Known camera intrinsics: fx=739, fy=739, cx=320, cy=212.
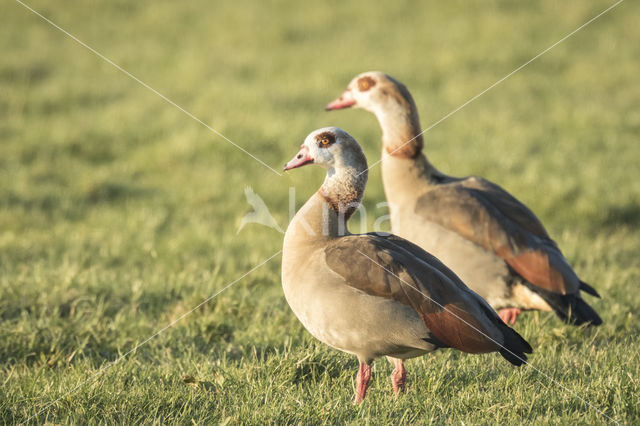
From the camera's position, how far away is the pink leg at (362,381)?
3.82 meters

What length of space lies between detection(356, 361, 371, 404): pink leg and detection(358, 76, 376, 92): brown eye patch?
105 inches

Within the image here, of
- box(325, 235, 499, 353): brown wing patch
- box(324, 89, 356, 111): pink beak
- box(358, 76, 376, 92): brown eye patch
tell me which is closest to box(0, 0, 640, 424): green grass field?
box(325, 235, 499, 353): brown wing patch

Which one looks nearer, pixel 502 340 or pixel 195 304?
pixel 502 340

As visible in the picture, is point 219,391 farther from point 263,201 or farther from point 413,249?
point 263,201

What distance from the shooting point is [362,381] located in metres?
3.86

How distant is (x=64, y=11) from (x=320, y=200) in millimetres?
13466

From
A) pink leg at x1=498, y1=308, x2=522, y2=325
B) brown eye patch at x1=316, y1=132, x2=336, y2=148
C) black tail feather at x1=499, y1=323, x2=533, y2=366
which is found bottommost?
pink leg at x1=498, y1=308, x2=522, y2=325

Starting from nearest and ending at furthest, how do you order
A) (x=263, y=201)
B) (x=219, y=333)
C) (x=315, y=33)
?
1. (x=219, y=333)
2. (x=263, y=201)
3. (x=315, y=33)

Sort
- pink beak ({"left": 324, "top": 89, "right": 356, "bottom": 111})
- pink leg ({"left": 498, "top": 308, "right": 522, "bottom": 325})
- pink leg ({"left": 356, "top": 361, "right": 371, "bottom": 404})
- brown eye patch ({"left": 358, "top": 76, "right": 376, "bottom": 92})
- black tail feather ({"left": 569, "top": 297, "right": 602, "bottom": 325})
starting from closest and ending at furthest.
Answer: pink leg ({"left": 356, "top": 361, "right": 371, "bottom": 404}), black tail feather ({"left": 569, "top": 297, "right": 602, "bottom": 325}), pink leg ({"left": 498, "top": 308, "right": 522, "bottom": 325}), brown eye patch ({"left": 358, "top": 76, "right": 376, "bottom": 92}), pink beak ({"left": 324, "top": 89, "right": 356, "bottom": 111})

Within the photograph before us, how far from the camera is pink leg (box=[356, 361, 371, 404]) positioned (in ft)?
12.5

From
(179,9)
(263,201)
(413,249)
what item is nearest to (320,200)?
(413,249)

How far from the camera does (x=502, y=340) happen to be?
3.71 meters

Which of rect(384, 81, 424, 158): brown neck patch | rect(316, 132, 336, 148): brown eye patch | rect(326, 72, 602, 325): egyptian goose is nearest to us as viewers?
rect(316, 132, 336, 148): brown eye patch

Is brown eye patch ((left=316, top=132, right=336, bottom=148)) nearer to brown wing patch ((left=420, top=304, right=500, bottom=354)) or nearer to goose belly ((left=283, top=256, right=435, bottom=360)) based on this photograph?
goose belly ((left=283, top=256, right=435, bottom=360))
